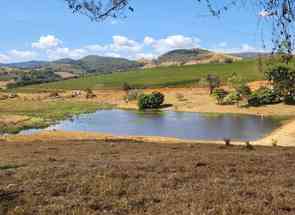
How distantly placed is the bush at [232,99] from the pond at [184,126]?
12125mm

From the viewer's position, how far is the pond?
55969 millimetres

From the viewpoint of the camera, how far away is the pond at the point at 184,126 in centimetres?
5597

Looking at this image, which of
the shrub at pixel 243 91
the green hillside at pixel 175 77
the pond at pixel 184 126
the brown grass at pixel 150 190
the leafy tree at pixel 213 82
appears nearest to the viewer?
the brown grass at pixel 150 190

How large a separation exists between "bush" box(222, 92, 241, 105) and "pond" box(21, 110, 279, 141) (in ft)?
39.8

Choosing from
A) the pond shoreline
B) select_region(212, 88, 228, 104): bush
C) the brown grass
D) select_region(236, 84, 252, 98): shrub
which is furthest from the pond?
the brown grass

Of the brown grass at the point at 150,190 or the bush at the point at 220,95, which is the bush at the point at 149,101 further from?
the brown grass at the point at 150,190

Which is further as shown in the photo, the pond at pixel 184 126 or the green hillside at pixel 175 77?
the green hillside at pixel 175 77

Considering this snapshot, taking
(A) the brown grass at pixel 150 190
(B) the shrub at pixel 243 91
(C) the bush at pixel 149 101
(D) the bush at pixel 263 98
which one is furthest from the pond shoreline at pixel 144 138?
(C) the bush at pixel 149 101

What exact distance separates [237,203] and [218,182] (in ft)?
7.94

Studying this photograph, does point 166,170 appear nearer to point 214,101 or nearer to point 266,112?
point 266,112

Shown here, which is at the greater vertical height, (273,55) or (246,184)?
(273,55)

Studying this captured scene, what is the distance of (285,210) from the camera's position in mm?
7688

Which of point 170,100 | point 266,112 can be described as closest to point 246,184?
point 266,112

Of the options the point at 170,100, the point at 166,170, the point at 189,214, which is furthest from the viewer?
the point at 170,100
